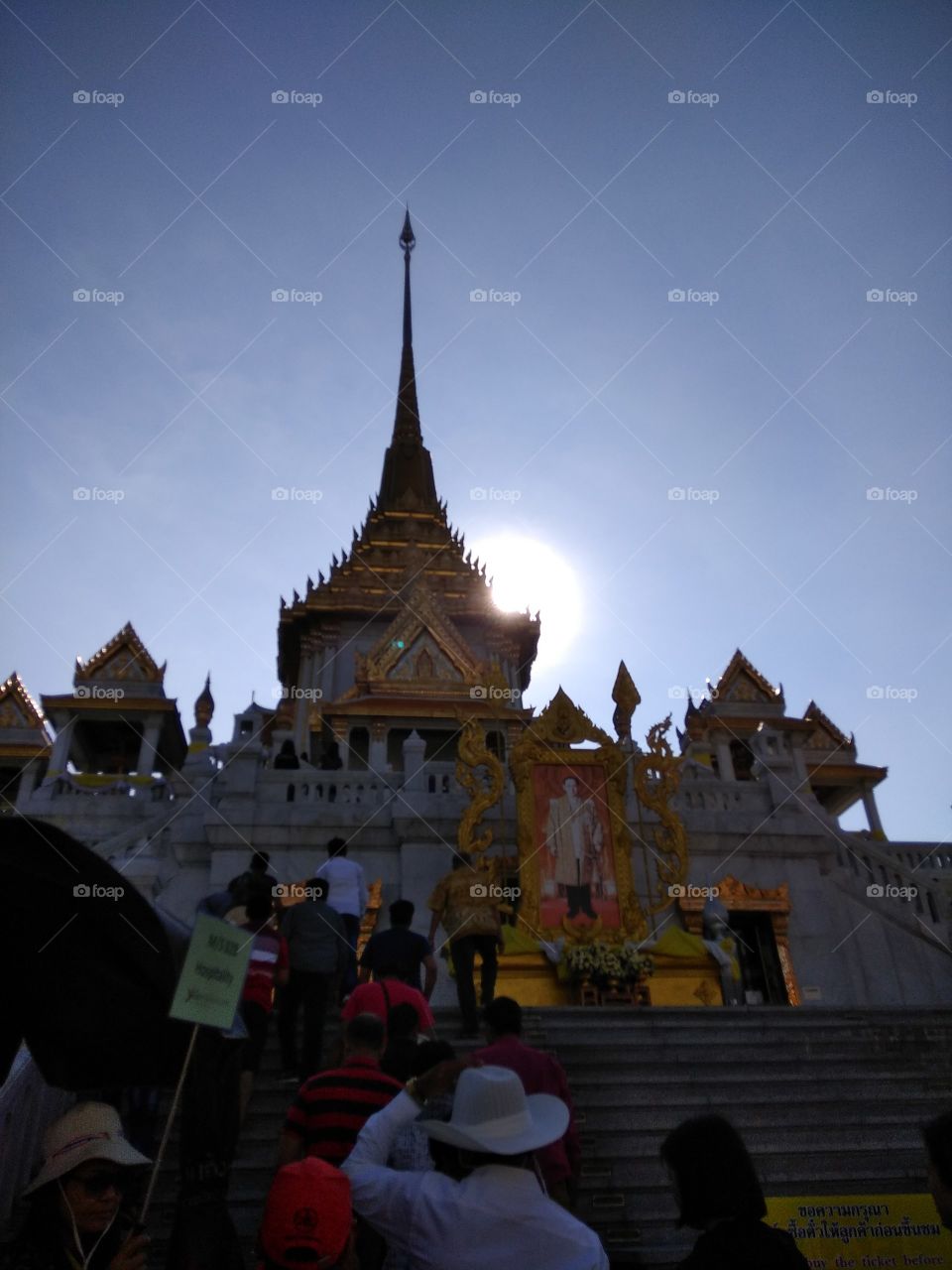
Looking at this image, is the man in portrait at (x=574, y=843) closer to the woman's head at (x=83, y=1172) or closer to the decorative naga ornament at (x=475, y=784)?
the decorative naga ornament at (x=475, y=784)

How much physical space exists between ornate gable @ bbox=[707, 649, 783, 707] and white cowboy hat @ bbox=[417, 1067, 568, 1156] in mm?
28641

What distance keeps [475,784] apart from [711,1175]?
10.2 metres

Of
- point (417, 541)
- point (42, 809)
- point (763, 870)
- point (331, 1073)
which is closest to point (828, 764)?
point (417, 541)

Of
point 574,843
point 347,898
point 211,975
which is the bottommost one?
point 211,975

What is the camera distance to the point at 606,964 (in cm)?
1112

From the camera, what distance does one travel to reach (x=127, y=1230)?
3.22 metres

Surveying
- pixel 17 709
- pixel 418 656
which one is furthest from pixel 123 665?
pixel 418 656

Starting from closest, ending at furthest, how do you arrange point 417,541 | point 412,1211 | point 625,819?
1. point 412,1211
2. point 625,819
3. point 417,541

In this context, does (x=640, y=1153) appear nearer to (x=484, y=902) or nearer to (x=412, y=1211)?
(x=484, y=902)

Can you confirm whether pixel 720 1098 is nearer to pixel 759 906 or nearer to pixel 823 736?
pixel 759 906

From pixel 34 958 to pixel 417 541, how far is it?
26.9 metres

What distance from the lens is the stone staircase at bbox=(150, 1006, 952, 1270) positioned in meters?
5.68

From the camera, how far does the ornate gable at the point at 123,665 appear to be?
28.6 m

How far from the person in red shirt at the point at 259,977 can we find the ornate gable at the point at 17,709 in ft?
83.7
